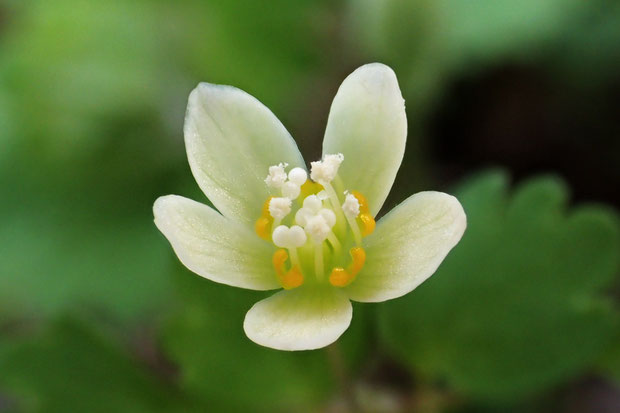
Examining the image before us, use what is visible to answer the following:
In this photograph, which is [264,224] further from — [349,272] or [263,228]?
[349,272]

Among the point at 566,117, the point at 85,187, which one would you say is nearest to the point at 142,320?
the point at 85,187

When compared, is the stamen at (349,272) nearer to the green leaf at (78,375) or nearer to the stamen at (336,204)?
the stamen at (336,204)

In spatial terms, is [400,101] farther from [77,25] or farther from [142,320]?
[77,25]

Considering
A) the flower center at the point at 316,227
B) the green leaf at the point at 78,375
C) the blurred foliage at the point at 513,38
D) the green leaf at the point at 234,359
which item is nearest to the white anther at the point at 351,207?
the flower center at the point at 316,227

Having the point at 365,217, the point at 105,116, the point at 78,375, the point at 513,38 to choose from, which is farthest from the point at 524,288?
the point at 105,116

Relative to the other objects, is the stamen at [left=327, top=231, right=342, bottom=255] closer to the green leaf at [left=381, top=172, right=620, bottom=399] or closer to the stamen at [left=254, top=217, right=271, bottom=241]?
the stamen at [left=254, top=217, right=271, bottom=241]

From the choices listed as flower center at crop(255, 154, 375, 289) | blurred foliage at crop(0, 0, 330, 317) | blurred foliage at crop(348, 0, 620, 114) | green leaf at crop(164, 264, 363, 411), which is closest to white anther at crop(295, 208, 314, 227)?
flower center at crop(255, 154, 375, 289)

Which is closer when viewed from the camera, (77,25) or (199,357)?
(199,357)
